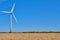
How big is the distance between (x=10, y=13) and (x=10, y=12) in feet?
1.78

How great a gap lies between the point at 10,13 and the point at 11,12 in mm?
400

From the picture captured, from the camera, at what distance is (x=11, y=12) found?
5669 centimetres

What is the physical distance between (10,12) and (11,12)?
698 mm

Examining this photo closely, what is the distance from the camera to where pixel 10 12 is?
5731 centimetres

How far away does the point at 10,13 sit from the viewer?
56.8 m
